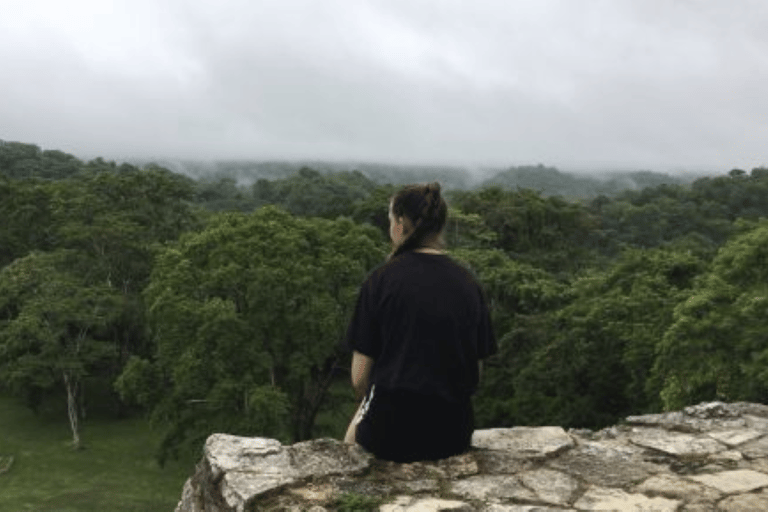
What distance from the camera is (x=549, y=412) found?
61.4ft

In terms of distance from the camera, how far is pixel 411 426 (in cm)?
401

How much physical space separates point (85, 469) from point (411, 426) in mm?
23644

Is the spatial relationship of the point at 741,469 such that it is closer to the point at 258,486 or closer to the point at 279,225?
the point at 258,486

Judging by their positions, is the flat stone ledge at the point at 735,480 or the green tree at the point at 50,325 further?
the green tree at the point at 50,325

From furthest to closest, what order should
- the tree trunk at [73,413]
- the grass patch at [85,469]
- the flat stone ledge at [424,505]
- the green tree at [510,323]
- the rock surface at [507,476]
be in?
the tree trunk at [73,413]
the grass patch at [85,469]
the green tree at [510,323]
the rock surface at [507,476]
the flat stone ledge at [424,505]

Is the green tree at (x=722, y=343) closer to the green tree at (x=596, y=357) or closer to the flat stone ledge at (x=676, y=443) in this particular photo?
the green tree at (x=596, y=357)

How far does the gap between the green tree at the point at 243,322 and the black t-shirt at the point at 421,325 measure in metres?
12.5

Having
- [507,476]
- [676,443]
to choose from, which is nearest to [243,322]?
[676,443]

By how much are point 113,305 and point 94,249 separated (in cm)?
419

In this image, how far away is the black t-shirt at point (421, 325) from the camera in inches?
149

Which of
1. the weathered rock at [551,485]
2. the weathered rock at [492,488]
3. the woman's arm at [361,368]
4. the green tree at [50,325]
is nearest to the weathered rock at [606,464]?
the weathered rock at [551,485]

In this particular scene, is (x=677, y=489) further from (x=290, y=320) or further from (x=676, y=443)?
(x=290, y=320)

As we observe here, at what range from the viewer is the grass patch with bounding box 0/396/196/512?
20.7m

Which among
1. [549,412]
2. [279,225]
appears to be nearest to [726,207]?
[549,412]
